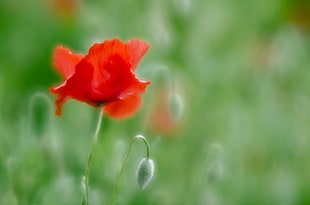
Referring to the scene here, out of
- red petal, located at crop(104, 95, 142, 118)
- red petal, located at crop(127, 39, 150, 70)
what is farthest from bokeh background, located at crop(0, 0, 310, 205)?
red petal, located at crop(127, 39, 150, 70)

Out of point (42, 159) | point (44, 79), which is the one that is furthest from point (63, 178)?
point (44, 79)

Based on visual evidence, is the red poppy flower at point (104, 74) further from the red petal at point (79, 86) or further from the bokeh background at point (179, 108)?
the bokeh background at point (179, 108)

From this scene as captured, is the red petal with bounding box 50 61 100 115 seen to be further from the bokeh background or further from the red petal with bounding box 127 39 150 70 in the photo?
the bokeh background

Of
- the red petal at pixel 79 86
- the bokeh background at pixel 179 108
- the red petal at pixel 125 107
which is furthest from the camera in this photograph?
the bokeh background at pixel 179 108

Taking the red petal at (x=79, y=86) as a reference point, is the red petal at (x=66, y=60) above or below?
above

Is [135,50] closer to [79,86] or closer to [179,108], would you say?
[79,86]

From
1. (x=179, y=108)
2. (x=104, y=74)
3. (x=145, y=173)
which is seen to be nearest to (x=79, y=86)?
(x=104, y=74)

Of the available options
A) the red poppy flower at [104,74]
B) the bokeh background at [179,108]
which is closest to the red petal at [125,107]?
the red poppy flower at [104,74]
